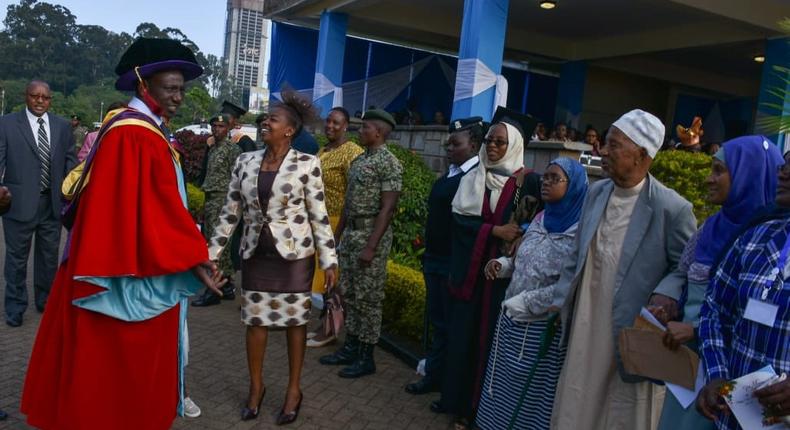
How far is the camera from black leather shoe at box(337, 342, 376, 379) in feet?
15.3

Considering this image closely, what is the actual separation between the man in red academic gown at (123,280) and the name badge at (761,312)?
2216mm

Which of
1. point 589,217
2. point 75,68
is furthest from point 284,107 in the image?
point 75,68

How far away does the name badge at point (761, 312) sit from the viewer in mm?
1809

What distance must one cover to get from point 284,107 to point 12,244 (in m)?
3.25

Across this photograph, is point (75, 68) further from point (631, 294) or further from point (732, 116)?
point (631, 294)

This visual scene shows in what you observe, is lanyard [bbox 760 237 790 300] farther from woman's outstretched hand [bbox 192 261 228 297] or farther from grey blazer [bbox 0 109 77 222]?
grey blazer [bbox 0 109 77 222]

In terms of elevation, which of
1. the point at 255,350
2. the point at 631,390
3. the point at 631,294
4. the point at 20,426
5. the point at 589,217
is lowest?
the point at 20,426

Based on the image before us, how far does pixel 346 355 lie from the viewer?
16.1ft

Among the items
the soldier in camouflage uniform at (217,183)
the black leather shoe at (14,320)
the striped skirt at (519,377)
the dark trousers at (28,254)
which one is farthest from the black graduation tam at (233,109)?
the striped skirt at (519,377)

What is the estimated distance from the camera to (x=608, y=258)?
→ 2.80 meters

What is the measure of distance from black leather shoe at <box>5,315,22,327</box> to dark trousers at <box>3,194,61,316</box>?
30 mm

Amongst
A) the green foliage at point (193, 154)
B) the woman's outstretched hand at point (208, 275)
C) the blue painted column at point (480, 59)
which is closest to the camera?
the woman's outstretched hand at point (208, 275)

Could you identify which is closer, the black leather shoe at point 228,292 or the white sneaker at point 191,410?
the white sneaker at point 191,410

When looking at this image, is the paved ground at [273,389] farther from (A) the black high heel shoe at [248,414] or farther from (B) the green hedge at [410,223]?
(B) the green hedge at [410,223]
